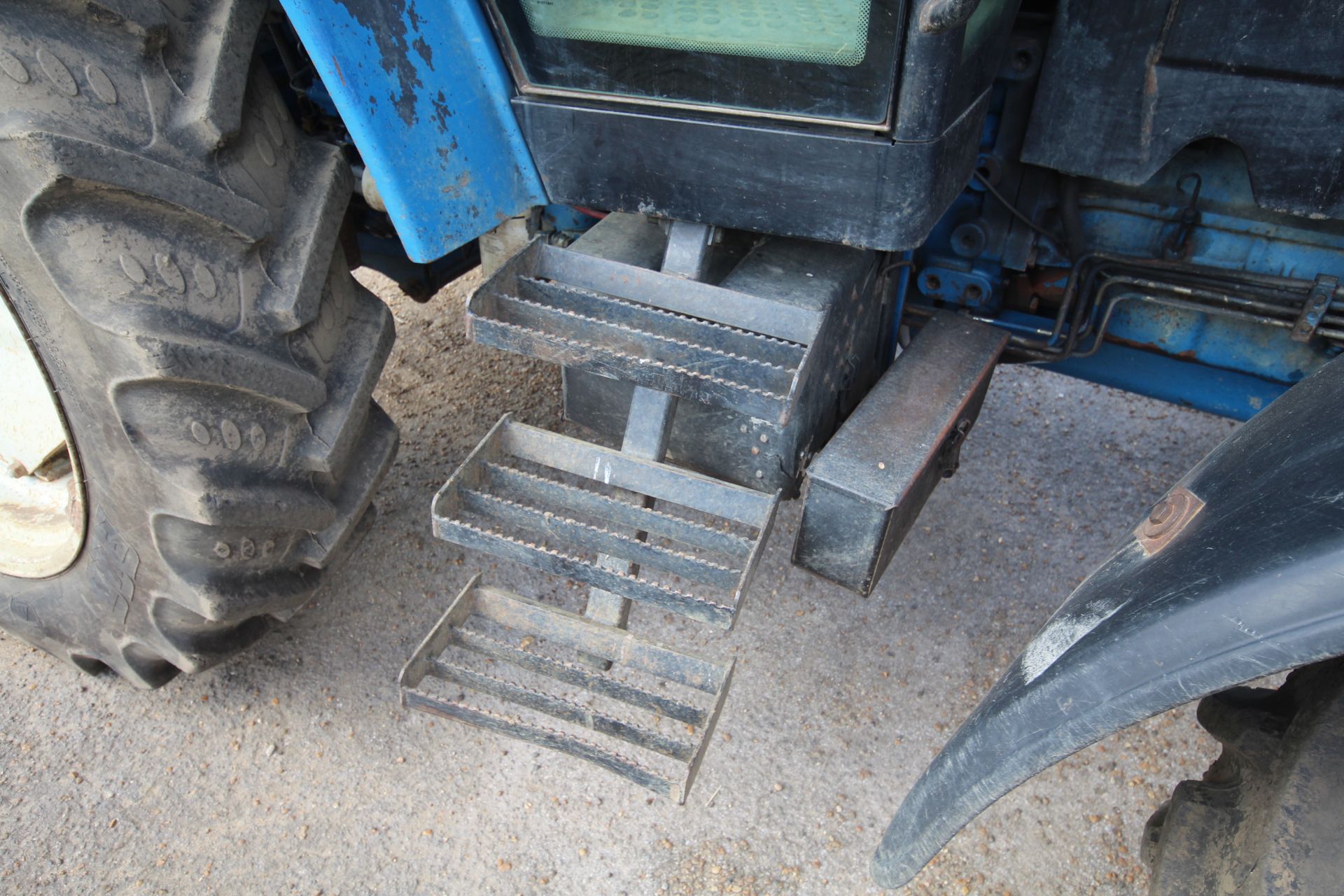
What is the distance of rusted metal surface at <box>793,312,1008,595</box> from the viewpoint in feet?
3.89

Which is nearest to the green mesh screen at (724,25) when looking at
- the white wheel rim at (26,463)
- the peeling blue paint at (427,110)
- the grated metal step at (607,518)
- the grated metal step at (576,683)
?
the peeling blue paint at (427,110)

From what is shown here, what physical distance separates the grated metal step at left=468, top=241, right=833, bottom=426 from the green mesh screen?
0.97 ft

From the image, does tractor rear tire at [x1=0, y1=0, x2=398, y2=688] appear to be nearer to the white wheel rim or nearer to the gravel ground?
the white wheel rim

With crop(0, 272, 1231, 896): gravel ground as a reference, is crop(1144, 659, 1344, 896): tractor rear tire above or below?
above

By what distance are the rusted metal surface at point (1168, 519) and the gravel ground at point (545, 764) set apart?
33.8 inches

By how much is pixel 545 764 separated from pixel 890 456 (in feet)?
3.02

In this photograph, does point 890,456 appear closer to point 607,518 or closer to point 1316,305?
point 607,518

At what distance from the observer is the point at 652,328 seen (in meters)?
1.20

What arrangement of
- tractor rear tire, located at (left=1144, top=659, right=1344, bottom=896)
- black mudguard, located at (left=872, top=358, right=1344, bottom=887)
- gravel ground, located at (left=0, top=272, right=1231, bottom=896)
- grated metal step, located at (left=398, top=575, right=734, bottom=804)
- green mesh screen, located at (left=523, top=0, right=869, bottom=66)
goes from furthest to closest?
1. gravel ground, located at (left=0, top=272, right=1231, bottom=896)
2. grated metal step, located at (left=398, top=575, right=734, bottom=804)
3. green mesh screen, located at (left=523, top=0, right=869, bottom=66)
4. tractor rear tire, located at (left=1144, top=659, right=1344, bottom=896)
5. black mudguard, located at (left=872, top=358, right=1344, bottom=887)

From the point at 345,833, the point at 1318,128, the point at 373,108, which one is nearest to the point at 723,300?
the point at 373,108

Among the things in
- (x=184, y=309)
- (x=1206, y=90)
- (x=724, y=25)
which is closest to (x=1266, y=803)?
(x=1206, y=90)

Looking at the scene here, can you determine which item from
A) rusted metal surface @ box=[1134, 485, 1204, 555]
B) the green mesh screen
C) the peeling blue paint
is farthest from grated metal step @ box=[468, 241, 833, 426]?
rusted metal surface @ box=[1134, 485, 1204, 555]

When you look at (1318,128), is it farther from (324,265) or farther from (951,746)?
(324,265)

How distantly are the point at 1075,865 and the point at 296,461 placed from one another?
1455 mm
